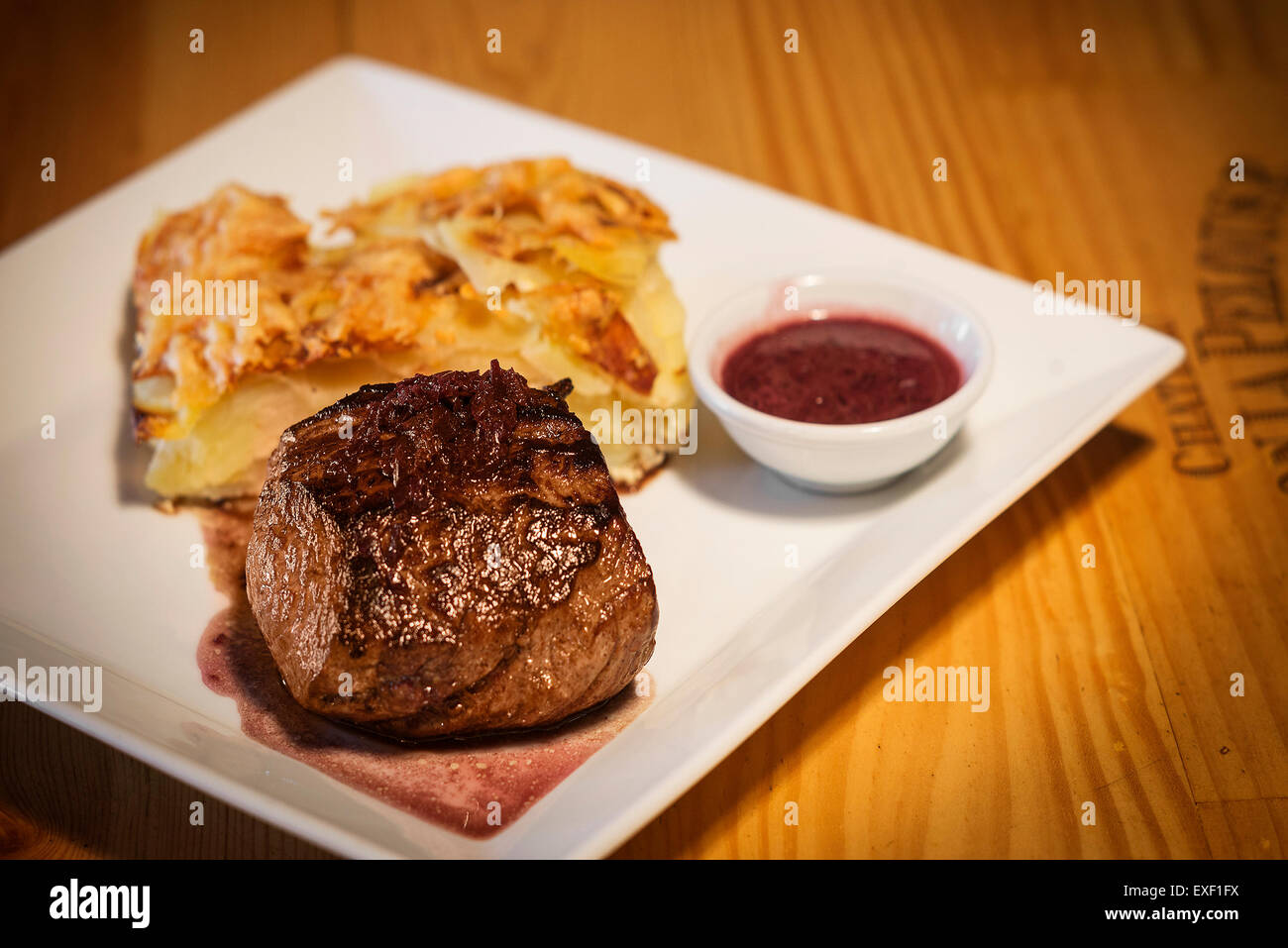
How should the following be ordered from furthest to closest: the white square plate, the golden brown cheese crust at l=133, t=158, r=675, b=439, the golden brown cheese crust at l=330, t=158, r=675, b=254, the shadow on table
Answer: the golden brown cheese crust at l=330, t=158, r=675, b=254
the golden brown cheese crust at l=133, t=158, r=675, b=439
the shadow on table
the white square plate

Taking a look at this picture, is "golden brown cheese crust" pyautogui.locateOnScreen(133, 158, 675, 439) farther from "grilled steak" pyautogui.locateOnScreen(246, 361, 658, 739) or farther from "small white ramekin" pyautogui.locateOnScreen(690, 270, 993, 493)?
"grilled steak" pyautogui.locateOnScreen(246, 361, 658, 739)

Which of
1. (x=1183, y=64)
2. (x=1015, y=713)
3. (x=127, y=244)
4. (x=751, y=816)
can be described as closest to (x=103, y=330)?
(x=127, y=244)

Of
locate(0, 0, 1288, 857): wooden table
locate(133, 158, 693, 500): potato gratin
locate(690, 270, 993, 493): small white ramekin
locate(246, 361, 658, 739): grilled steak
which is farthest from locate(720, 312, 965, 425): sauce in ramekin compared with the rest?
locate(246, 361, 658, 739): grilled steak

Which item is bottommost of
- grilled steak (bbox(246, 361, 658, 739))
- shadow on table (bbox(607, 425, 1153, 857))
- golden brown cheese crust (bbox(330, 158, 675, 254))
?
shadow on table (bbox(607, 425, 1153, 857))

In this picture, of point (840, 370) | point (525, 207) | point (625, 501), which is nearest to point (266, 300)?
point (525, 207)

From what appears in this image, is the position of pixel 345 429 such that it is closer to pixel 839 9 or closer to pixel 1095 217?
pixel 1095 217

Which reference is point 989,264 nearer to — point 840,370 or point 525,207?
point 840,370
